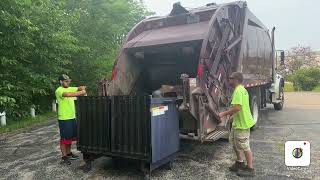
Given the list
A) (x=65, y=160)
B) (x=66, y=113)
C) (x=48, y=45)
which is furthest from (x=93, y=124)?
(x=48, y=45)

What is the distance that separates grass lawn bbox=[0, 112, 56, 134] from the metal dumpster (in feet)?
16.3

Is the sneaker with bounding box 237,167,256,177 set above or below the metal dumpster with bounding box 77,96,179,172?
below

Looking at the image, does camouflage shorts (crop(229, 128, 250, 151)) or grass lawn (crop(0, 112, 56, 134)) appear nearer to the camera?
camouflage shorts (crop(229, 128, 250, 151))

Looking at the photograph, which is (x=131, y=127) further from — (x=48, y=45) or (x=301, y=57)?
(x=301, y=57)

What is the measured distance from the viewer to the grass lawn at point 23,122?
32.4 ft

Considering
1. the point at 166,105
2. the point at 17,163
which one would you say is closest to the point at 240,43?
the point at 166,105

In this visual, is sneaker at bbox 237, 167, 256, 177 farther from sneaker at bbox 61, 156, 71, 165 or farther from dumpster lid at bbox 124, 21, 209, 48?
sneaker at bbox 61, 156, 71, 165

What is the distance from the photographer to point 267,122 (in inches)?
409

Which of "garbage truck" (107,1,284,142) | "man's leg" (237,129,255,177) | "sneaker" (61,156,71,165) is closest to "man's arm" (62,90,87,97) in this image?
"garbage truck" (107,1,284,142)

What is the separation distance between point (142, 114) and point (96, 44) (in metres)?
10.7

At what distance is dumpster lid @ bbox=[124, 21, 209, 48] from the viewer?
21.5ft

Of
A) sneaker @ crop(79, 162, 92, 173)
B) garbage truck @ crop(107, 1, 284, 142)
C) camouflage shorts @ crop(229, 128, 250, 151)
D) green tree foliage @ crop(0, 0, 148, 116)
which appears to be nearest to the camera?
camouflage shorts @ crop(229, 128, 250, 151)

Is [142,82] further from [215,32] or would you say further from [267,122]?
[267,122]

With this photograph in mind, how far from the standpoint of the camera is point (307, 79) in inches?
1135
